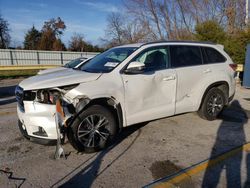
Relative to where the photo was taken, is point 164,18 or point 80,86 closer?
point 80,86

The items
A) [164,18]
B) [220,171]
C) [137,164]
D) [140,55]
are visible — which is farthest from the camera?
[164,18]

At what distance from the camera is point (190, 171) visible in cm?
353

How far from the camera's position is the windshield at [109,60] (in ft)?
14.8

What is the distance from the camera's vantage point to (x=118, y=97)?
4.21 metres

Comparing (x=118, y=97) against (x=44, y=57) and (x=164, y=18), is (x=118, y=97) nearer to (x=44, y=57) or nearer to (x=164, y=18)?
(x=164, y=18)

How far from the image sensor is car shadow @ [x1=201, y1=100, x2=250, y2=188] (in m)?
3.32

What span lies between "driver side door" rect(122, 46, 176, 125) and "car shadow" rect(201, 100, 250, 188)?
3.83ft

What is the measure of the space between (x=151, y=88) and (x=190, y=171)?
66.7 inches

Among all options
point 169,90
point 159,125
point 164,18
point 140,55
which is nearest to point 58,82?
point 140,55

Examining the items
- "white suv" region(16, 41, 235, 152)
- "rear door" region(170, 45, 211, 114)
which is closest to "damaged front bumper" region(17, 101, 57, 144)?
"white suv" region(16, 41, 235, 152)

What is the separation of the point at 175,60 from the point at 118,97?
1.64 metres

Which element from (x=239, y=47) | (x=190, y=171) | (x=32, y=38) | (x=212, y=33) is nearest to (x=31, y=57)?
(x=212, y=33)

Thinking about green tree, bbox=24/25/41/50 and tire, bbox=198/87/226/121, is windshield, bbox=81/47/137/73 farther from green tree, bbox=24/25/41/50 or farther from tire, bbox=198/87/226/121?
green tree, bbox=24/25/41/50

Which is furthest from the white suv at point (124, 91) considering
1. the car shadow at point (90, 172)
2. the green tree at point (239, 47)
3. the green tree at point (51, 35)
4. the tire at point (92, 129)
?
the green tree at point (51, 35)
